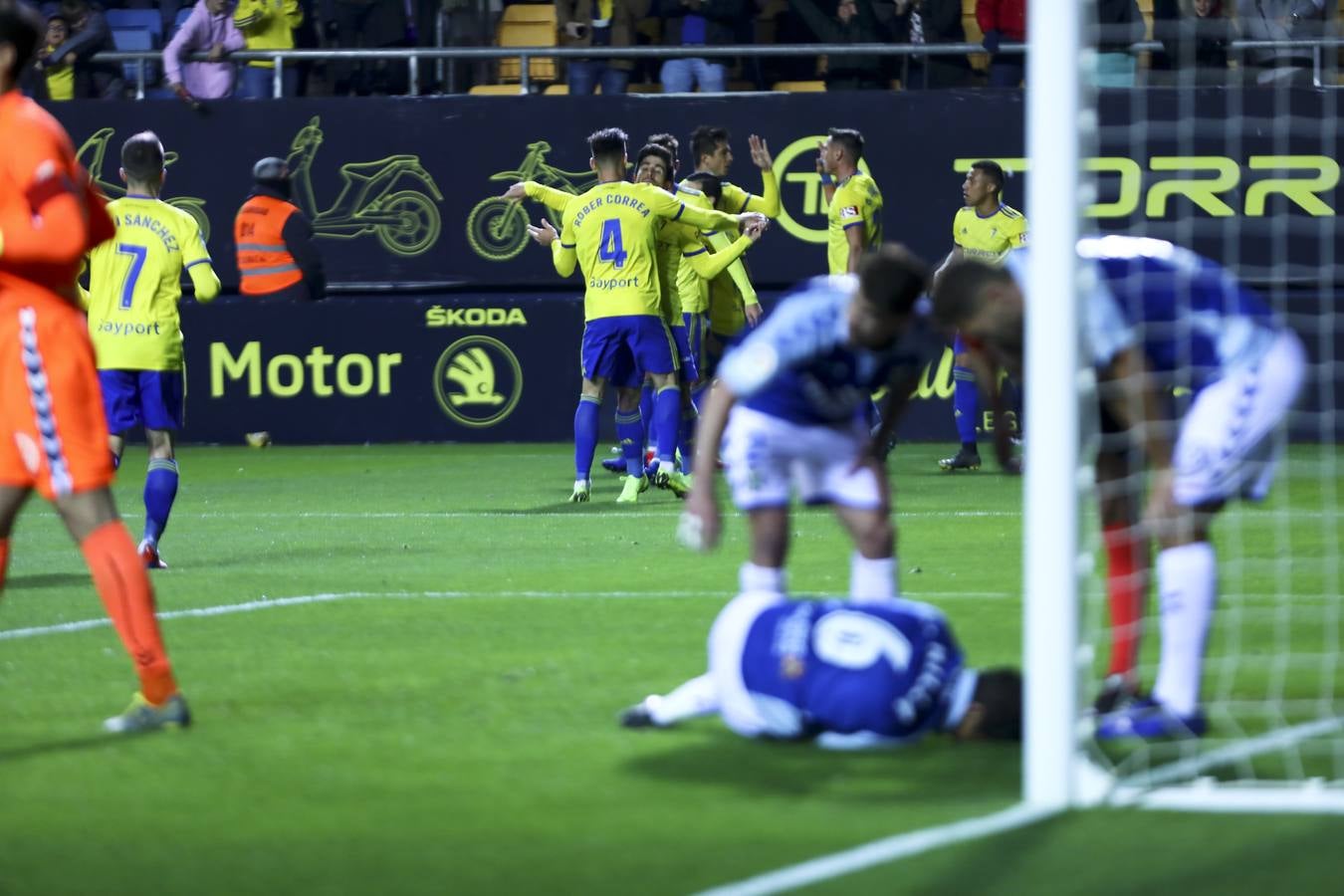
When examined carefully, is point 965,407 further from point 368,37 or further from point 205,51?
point 205,51

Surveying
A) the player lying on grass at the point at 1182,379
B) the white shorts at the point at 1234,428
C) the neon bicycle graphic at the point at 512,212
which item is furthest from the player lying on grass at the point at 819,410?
the neon bicycle graphic at the point at 512,212

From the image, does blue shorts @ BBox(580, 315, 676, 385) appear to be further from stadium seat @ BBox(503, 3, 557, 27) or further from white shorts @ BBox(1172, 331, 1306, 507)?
stadium seat @ BBox(503, 3, 557, 27)

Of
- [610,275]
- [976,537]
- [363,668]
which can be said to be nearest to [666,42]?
[610,275]

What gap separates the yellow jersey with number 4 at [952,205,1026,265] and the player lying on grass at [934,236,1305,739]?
29.3 feet

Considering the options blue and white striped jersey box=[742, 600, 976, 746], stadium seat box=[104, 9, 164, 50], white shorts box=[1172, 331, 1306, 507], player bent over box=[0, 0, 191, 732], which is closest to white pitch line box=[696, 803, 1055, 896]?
blue and white striped jersey box=[742, 600, 976, 746]

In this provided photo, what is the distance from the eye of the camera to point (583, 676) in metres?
6.64

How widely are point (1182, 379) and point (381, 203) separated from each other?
13.6 metres

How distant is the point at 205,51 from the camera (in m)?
18.6

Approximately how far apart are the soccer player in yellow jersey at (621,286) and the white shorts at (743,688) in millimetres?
7191

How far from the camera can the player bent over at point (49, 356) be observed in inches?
213

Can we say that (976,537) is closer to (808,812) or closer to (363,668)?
(363,668)

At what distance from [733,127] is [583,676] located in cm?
1211

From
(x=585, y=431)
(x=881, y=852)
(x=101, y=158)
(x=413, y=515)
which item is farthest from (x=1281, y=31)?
(x=881, y=852)

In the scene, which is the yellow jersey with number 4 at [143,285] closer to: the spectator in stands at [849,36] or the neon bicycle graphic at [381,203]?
the neon bicycle graphic at [381,203]
